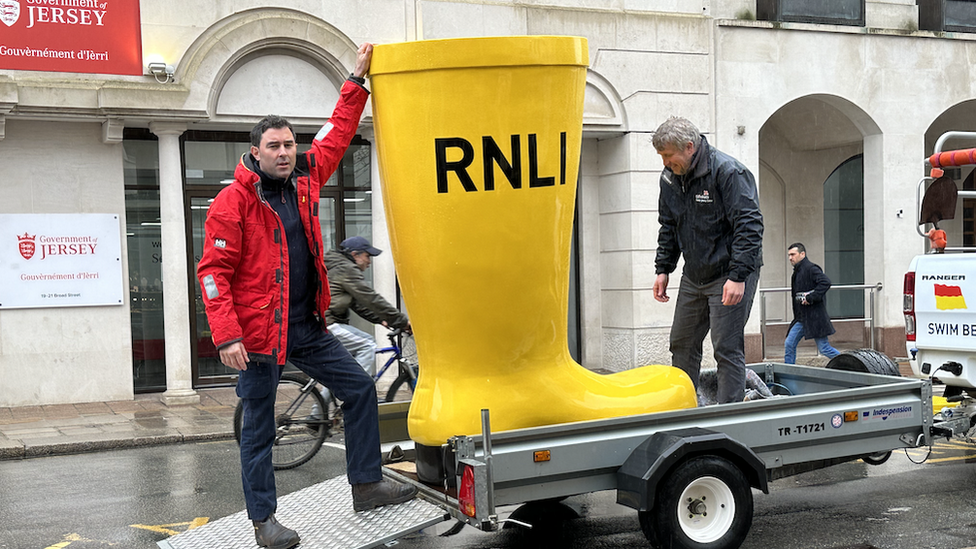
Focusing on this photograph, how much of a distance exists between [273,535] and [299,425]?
119 inches

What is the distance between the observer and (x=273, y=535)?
4246 mm

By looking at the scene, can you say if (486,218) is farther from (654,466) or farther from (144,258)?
(144,258)

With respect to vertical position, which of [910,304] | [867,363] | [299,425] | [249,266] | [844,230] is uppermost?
[844,230]

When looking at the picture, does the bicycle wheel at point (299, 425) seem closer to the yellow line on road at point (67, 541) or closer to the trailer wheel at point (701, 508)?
the yellow line on road at point (67, 541)

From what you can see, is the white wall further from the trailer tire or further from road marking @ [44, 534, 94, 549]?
the trailer tire

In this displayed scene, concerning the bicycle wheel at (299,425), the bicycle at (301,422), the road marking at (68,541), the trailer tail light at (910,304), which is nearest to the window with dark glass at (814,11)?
the trailer tail light at (910,304)

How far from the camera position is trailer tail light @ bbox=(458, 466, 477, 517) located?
13.2ft

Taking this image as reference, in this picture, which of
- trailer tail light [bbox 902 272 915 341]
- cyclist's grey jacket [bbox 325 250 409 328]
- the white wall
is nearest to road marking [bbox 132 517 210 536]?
cyclist's grey jacket [bbox 325 250 409 328]

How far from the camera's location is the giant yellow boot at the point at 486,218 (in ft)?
13.9

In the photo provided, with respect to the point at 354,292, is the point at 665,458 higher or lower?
lower

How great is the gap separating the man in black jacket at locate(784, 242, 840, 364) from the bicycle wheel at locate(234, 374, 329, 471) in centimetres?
629

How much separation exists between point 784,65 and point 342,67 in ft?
20.5

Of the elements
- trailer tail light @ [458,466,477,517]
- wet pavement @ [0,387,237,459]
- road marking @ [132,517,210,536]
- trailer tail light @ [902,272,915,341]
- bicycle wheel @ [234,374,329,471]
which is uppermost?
trailer tail light @ [902,272,915,341]

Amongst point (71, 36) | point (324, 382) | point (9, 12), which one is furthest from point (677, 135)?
point (9, 12)
